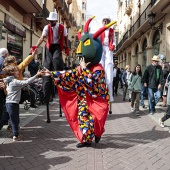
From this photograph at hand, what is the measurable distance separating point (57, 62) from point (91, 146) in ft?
7.01

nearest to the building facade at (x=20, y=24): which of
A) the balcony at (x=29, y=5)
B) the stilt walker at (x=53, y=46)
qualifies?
the balcony at (x=29, y=5)

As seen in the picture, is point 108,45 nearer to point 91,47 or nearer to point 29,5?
point 91,47

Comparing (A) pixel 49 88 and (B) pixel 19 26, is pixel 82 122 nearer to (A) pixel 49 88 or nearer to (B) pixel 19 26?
(A) pixel 49 88

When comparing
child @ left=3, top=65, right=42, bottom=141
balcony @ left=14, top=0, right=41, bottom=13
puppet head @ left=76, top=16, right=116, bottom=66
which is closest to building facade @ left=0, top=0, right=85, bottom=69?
balcony @ left=14, top=0, right=41, bottom=13

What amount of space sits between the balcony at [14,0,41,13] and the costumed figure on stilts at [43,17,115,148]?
34.4 feet

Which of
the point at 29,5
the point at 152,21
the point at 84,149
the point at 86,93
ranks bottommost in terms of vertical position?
the point at 84,149

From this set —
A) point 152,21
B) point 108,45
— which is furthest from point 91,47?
point 152,21

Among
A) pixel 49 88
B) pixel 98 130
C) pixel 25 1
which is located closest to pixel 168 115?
pixel 98 130

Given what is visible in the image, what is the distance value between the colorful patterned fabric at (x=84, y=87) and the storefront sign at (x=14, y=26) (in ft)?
29.5

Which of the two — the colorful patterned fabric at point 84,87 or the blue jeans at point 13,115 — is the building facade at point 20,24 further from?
the colorful patterned fabric at point 84,87

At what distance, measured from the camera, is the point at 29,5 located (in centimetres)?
1357

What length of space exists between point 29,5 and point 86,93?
11.5 metres

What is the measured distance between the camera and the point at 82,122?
12.0ft

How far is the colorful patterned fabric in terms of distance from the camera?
3.62 meters
